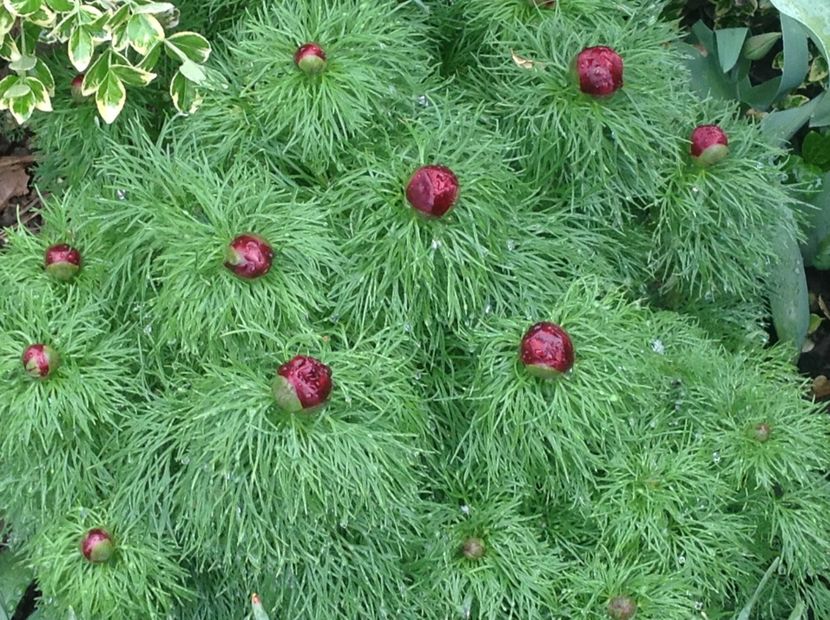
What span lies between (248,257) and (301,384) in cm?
18

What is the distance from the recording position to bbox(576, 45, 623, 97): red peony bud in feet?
4.01

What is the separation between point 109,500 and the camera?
1232 millimetres

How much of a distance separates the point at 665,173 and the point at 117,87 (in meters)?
0.82

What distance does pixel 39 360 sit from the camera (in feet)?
3.79

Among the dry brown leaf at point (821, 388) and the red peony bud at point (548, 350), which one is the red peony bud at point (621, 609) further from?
the dry brown leaf at point (821, 388)

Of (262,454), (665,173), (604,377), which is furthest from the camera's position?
(665,173)

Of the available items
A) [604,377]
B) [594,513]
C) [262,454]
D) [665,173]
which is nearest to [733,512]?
[594,513]

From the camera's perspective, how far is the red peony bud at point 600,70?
122 cm

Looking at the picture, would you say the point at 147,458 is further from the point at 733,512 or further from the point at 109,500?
the point at 733,512

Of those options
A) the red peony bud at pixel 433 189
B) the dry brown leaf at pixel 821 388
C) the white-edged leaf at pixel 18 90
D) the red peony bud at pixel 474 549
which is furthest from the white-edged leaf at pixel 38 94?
the dry brown leaf at pixel 821 388

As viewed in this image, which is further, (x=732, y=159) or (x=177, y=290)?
(x=732, y=159)

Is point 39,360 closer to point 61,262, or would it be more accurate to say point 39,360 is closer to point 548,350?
point 61,262

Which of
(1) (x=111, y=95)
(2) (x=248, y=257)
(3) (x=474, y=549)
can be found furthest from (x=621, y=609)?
(1) (x=111, y=95)

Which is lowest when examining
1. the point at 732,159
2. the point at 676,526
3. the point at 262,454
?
the point at 676,526
